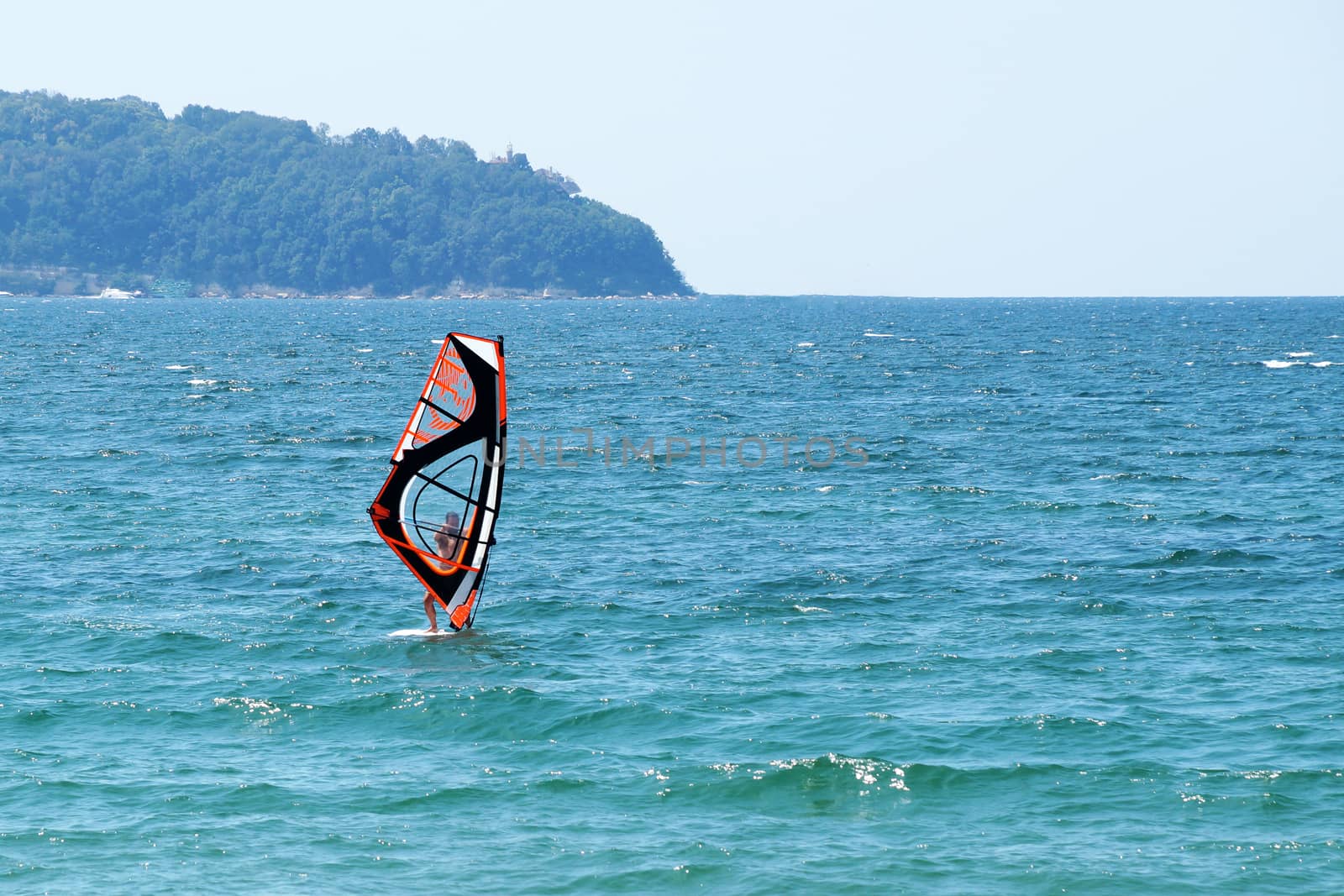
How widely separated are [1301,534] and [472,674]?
22488 millimetres

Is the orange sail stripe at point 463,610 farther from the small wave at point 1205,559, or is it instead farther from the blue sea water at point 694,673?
the small wave at point 1205,559

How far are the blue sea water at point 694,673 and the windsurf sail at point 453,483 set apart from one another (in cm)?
141

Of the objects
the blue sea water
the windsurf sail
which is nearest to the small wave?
the blue sea water

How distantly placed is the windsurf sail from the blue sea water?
1.41m

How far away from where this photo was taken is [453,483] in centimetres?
2644

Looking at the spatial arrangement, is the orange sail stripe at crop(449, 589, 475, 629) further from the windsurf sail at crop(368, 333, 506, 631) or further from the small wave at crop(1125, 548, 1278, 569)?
the small wave at crop(1125, 548, 1278, 569)

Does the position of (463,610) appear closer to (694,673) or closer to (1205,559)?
(694,673)

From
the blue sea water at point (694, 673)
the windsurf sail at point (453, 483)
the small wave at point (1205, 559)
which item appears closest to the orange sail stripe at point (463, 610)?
the windsurf sail at point (453, 483)

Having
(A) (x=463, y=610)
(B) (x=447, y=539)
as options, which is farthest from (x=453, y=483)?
(A) (x=463, y=610)

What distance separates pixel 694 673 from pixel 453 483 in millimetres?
5992

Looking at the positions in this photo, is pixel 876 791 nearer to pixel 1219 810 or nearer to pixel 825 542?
pixel 1219 810

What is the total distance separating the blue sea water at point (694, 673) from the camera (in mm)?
17297

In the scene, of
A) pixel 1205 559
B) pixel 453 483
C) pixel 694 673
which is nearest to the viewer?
pixel 694 673

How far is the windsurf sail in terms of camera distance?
25828 millimetres
